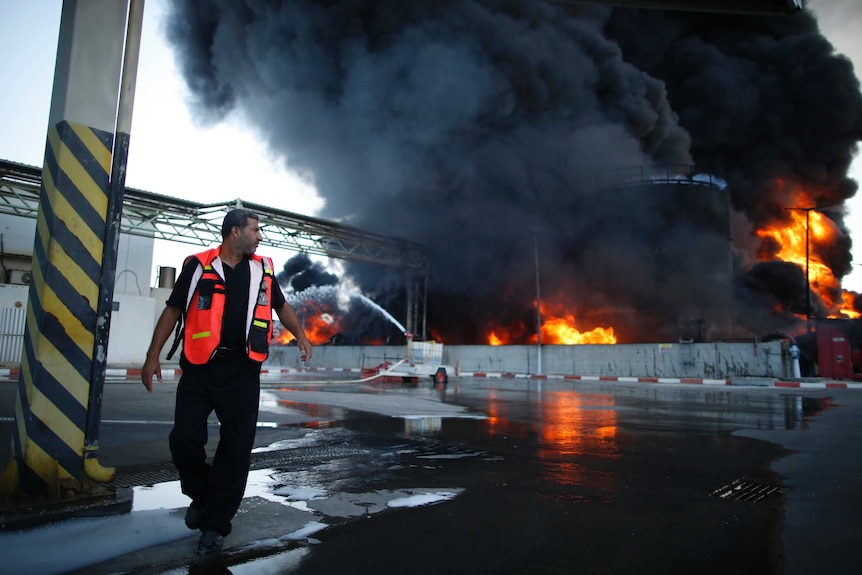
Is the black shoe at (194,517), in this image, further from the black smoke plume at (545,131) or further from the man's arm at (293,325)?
the black smoke plume at (545,131)

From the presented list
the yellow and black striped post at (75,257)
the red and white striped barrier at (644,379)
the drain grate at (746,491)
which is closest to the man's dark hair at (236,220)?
the yellow and black striped post at (75,257)

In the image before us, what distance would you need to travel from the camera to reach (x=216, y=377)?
2.77m

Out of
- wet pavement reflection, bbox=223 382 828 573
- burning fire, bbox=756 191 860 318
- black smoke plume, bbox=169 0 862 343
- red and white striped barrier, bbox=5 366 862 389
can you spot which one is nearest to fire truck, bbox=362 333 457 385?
red and white striped barrier, bbox=5 366 862 389

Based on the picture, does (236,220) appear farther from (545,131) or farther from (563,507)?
(545,131)

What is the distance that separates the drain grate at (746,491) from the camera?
3.75 meters

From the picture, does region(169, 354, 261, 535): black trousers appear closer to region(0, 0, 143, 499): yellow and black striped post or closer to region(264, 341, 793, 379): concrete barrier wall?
region(0, 0, 143, 499): yellow and black striped post

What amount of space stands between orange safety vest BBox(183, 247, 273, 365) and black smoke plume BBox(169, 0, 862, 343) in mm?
19847

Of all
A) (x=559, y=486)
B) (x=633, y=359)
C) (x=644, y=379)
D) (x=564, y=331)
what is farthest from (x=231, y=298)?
(x=564, y=331)

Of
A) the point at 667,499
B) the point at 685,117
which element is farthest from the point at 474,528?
the point at 685,117

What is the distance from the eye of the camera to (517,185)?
2819 cm

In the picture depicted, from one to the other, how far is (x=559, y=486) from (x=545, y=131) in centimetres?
2616

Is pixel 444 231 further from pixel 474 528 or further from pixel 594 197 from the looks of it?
pixel 474 528

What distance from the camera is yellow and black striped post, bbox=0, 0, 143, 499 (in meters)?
3.00

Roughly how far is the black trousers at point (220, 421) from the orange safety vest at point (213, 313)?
0.08 meters
